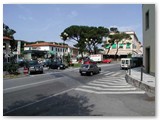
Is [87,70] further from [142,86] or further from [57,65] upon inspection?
[57,65]

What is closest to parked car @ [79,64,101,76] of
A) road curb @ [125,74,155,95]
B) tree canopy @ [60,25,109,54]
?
road curb @ [125,74,155,95]

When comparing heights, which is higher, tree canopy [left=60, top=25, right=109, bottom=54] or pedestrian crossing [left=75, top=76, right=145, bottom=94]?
tree canopy [left=60, top=25, right=109, bottom=54]

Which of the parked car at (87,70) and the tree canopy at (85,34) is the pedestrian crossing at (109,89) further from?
the tree canopy at (85,34)

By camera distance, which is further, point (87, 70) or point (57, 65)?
point (57, 65)

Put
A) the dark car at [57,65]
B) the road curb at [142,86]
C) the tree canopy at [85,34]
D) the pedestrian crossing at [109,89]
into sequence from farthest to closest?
the tree canopy at [85,34]
the dark car at [57,65]
the pedestrian crossing at [109,89]
the road curb at [142,86]

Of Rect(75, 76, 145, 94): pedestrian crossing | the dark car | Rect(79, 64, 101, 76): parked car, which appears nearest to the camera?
Rect(75, 76, 145, 94): pedestrian crossing

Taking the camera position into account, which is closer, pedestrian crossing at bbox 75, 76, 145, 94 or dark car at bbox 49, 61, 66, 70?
pedestrian crossing at bbox 75, 76, 145, 94

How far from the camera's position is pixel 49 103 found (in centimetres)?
1048

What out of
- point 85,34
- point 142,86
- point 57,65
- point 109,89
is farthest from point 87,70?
point 85,34

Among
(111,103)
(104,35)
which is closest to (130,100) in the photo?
(111,103)

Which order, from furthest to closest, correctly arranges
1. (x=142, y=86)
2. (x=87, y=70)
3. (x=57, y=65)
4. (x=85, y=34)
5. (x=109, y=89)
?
(x=85, y=34)
(x=57, y=65)
(x=87, y=70)
(x=109, y=89)
(x=142, y=86)

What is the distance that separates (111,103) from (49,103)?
8.94 ft

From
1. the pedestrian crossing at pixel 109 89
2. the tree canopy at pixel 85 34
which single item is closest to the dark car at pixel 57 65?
the pedestrian crossing at pixel 109 89

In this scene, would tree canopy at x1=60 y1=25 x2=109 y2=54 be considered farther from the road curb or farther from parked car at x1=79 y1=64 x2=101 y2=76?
the road curb
